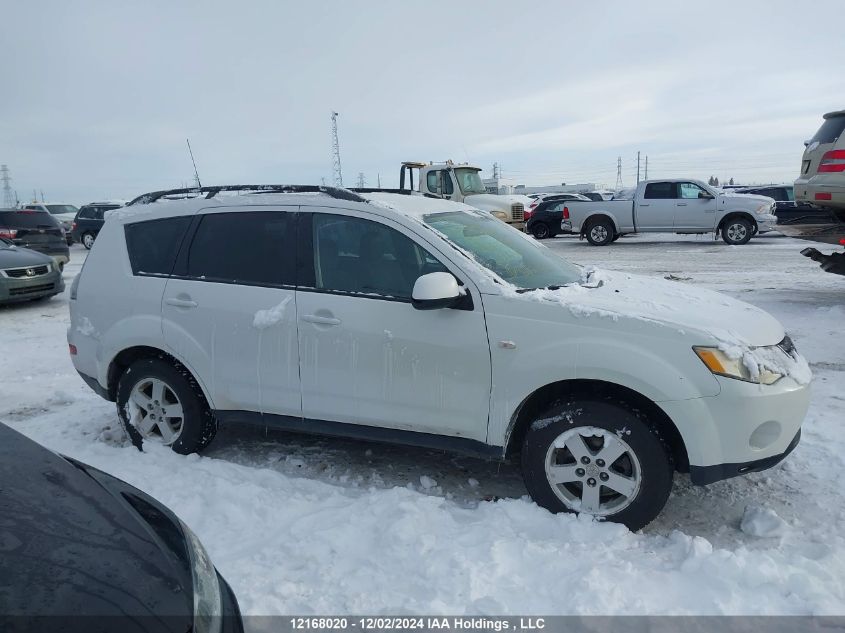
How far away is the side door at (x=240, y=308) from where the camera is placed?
12.7ft

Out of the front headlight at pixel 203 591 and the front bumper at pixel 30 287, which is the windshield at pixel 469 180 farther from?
the front headlight at pixel 203 591

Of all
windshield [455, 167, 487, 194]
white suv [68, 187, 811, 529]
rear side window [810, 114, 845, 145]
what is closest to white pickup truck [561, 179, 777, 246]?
windshield [455, 167, 487, 194]

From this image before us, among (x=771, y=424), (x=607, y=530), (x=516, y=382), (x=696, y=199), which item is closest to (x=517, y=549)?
(x=607, y=530)

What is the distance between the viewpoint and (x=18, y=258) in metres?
10.6

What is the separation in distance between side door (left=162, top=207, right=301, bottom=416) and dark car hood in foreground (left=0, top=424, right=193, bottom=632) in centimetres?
160

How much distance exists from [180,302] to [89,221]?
22.5 metres

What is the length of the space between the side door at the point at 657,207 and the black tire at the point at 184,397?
16237 mm

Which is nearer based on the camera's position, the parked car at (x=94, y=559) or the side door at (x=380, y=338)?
the parked car at (x=94, y=559)

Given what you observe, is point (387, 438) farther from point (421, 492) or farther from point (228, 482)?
point (228, 482)

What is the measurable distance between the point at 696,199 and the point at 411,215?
16.0m

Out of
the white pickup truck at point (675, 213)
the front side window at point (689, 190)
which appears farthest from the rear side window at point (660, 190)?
the front side window at point (689, 190)

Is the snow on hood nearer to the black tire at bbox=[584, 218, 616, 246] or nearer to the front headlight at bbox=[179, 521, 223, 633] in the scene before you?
the front headlight at bbox=[179, 521, 223, 633]

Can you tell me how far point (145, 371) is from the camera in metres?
4.28

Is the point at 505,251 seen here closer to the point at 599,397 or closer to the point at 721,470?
the point at 599,397
